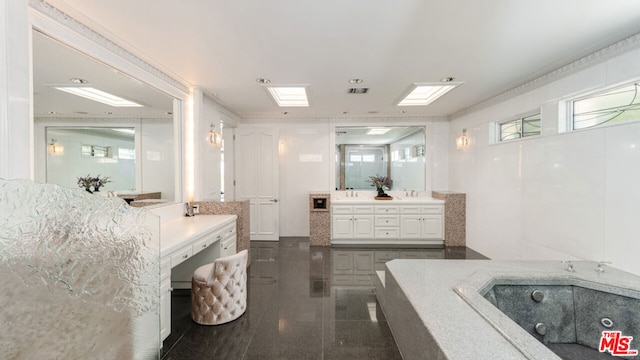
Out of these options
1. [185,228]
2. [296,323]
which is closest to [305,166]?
[185,228]

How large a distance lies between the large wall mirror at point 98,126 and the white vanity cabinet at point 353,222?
2.90 metres

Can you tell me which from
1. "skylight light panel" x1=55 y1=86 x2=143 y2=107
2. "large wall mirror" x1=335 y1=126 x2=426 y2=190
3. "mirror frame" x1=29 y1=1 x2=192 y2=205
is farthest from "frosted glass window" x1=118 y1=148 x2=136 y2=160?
"large wall mirror" x1=335 y1=126 x2=426 y2=190

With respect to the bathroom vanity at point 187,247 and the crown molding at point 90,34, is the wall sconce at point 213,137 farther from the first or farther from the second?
the bathroom vanity at point 187,247

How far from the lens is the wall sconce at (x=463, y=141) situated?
4.62m

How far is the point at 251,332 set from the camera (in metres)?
2.23

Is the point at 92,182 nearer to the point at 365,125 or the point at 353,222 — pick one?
the point at 353,222

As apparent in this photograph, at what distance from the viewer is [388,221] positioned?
4879 millimetres

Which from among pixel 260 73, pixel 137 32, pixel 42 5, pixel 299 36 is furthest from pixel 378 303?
pixel 42 5

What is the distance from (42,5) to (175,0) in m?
0.89

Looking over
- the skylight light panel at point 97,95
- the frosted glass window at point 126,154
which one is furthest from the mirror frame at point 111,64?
the frosted glass window at point 126,154

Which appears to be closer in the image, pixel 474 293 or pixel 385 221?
pixel 474 293

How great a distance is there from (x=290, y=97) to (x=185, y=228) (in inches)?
108

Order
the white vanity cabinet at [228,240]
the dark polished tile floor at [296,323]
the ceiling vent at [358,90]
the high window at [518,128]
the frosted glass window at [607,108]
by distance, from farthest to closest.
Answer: the ceiling vent at [358,90] → the high window at [518,128] → the white vanity cabinet at [228,240] → the frosted glass window at [607,108] → the dark polished tile floor at [296,323]

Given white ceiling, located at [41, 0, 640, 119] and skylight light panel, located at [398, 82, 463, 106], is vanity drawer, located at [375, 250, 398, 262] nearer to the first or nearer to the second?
skylight light panel, located at [398, 82, 463, 106]
